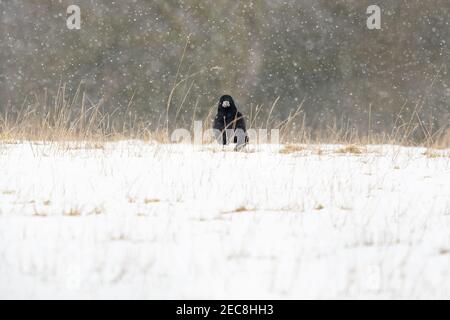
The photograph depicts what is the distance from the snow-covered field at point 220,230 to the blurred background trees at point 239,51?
33.3 feet

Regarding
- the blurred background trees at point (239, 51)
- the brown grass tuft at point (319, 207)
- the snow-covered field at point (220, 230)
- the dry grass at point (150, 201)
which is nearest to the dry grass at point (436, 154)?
the snow-covered field at point (220, 230)

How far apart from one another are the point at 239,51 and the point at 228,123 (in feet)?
26.1

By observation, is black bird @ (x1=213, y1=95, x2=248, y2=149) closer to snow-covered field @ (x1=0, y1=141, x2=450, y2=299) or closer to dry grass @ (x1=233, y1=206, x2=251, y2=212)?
snow-covered field @ (x1=0, y1=141, x2=450, y2=299)

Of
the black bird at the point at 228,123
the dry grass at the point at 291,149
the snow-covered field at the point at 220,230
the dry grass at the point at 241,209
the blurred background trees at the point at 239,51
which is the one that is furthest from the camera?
the blurred background trees at the point at 239,51

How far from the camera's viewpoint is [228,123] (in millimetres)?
7609

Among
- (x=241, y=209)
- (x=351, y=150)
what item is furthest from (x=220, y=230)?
(x=351, y=150)

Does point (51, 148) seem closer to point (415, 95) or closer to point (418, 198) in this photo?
point (418, 198)

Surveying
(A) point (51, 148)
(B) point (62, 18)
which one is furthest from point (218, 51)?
(A) point (51, 148)

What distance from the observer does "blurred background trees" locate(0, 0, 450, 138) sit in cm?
1512

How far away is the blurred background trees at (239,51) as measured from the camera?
15.1m

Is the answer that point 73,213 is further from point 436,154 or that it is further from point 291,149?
point 436,154

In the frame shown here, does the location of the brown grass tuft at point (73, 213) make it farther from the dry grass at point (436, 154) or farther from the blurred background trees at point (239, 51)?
the blurred background trees at point (239, 51)
